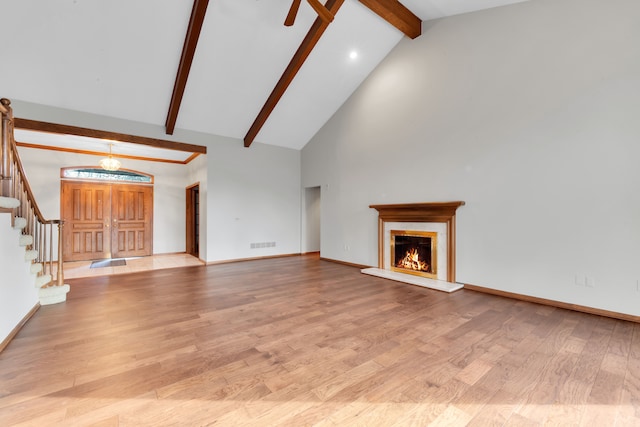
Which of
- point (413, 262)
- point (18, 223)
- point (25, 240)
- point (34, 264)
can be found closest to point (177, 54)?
point (18, 223)

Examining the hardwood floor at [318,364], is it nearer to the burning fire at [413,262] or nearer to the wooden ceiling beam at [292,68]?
the burning fire at [413,262]

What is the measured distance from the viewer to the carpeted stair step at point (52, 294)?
3510mm

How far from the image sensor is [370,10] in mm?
4699

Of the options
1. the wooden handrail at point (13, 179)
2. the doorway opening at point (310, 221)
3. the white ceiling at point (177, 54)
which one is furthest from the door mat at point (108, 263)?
the doorway opening at point (310, 221)

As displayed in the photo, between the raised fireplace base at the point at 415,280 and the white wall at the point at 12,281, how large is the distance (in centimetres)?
466

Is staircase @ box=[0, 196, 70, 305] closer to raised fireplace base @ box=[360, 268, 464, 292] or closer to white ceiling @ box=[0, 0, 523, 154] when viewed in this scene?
white ceiling @ box=[0, 0, 523, 154]

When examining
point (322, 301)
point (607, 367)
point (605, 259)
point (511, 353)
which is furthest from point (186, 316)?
point (605, 259)

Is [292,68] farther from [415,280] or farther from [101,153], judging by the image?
[101,153]

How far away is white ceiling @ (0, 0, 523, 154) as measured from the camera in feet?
12.4

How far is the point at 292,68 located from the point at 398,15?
1.99 m

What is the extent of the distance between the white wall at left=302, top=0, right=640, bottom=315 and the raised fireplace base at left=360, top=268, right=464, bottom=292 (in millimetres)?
303

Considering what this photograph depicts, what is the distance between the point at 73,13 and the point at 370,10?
14.1ft

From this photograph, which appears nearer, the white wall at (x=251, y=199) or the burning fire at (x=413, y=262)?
the burning fire at (x=413, y=262)

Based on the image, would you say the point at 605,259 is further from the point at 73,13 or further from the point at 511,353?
the point at 73,13
